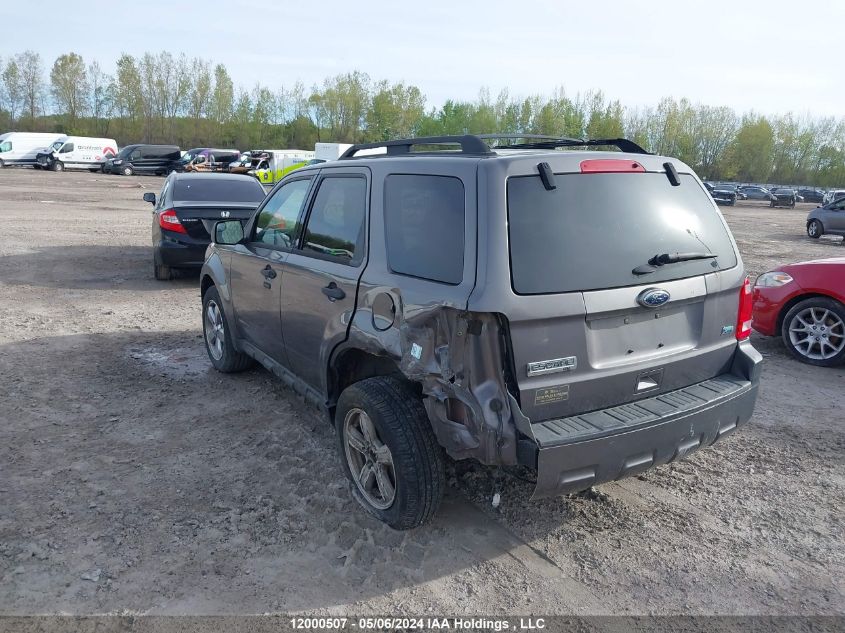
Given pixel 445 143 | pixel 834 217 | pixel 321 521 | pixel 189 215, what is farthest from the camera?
pixel 834 217

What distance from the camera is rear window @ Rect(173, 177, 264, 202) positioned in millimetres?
10133

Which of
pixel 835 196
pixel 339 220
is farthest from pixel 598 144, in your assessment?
pixel 835 196

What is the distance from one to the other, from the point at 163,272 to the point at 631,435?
28.1 ft

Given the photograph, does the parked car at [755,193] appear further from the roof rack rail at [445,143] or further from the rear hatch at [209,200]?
the roof rack rail at [445,143]

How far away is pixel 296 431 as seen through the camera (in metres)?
4.79

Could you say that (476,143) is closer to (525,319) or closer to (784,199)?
(525,319)

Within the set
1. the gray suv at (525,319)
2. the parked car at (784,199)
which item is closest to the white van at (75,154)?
the parked car at (784,199)

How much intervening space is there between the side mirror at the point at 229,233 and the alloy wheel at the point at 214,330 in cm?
67

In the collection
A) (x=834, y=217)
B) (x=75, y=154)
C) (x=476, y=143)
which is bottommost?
(x=834, y=217)

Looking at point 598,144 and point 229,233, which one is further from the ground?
point 598,144

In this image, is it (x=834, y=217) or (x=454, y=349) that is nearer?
(x=454, y=349)

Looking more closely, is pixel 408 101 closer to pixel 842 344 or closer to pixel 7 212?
pixel 7 212

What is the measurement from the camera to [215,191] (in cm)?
1036

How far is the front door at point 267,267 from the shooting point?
466 cm
